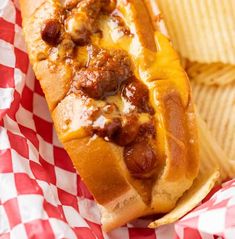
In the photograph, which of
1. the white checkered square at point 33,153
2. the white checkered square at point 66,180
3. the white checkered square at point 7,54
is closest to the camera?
the white checkered square at point 33,153

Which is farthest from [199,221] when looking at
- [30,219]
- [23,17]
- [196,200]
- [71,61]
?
[23,17]

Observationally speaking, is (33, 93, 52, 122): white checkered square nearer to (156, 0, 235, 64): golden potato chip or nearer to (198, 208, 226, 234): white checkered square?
(156, 0, 235, 64): golden potato chip

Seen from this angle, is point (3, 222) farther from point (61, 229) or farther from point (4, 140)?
point (4, 140)

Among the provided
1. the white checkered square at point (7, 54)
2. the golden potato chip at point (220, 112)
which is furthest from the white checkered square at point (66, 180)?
the golden potato chip at point (220, 112)

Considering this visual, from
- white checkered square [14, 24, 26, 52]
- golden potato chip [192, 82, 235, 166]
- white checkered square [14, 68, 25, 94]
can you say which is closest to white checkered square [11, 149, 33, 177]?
white checkered square [14, 68, 25, 94]

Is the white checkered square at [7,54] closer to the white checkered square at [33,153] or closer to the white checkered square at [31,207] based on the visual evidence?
the white checkered square at [33,153]

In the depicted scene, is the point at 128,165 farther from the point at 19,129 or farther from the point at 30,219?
the point at 19,129
